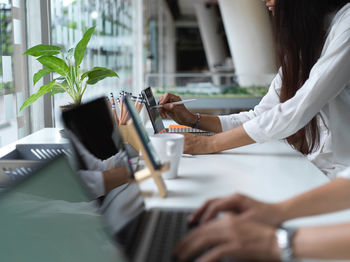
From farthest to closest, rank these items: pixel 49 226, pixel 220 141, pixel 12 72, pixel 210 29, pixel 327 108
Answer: pixel 210 29 → pixel 12 72 → pixel 327 108 → pixel 220 141 → pixel 49 226

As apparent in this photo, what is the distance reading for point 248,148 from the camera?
63.7 inches

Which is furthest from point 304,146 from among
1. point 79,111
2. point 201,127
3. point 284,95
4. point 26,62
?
point 26,62

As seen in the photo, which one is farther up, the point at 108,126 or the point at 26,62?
the point at 26,62

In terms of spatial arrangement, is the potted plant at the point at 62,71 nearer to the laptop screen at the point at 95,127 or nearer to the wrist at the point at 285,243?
the laptop screen at the point at 95,127

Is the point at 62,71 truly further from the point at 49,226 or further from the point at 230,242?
the point at 230,242

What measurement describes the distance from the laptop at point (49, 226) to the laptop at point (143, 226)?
39 millimetres

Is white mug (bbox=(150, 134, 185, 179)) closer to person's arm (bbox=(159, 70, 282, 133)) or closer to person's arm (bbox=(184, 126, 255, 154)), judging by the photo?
person's arm (bbox=(184, 126, 255, 154))

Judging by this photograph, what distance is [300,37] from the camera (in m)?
1.60

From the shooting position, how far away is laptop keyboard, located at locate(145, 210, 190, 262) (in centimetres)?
66

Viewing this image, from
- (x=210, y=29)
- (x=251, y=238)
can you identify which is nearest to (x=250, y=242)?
(x=251, y=238)

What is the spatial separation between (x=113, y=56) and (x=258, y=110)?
8.70ft

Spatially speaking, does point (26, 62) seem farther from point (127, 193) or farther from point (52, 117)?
point (127, 193)

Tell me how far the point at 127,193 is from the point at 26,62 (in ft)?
3.90

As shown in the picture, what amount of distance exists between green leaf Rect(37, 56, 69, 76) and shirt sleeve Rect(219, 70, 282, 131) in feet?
2.53
